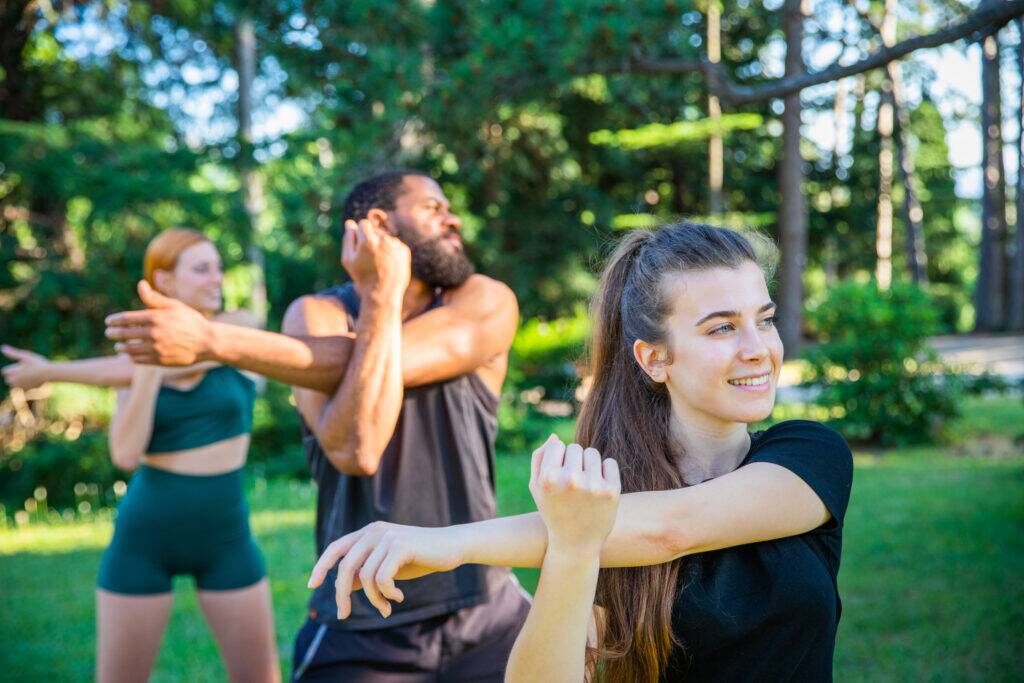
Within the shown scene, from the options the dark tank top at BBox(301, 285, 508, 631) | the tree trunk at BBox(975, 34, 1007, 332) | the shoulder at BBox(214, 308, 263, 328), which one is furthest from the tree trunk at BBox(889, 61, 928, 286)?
the dark tank top at BBox(301, 285, 508, 631)

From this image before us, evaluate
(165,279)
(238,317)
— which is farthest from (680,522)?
(238,317)

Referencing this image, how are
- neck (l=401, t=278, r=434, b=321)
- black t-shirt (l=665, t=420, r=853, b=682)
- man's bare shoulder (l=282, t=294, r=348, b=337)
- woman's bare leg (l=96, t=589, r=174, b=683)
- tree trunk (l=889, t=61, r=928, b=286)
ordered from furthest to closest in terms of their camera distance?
tree trunk (l=889, t=61, r=928, b=286) → woman's bare leg (l=96, t=589, r=174, b=683) → neck (l=401, t=278, r=434, b=321) → man's bare shoulder (l=282, t=294, r=348, b=337) → black t-shirt (l=665, t=420, r=853, b=682)

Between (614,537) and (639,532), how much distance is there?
0.04 m

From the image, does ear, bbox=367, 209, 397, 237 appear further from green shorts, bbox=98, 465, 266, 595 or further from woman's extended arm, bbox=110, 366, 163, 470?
green shorts, bbox=98, 465, 266, 595

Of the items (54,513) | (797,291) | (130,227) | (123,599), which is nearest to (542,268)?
(797,291)

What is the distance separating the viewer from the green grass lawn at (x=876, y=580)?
4.56 m

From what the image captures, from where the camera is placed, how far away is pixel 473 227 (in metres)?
15.1

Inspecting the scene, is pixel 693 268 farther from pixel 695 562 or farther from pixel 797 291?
pixel 797 291

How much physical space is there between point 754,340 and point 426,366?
37.2 inches

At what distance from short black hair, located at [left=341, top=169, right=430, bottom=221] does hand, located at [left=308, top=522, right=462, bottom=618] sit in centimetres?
135

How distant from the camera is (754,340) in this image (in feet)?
5.33

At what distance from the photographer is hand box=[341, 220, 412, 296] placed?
212 cm

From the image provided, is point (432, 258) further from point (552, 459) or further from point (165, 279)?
point (165, 279)

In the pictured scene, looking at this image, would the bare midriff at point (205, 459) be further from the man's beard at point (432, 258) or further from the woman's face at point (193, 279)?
the man's beard at point (432, 258)
